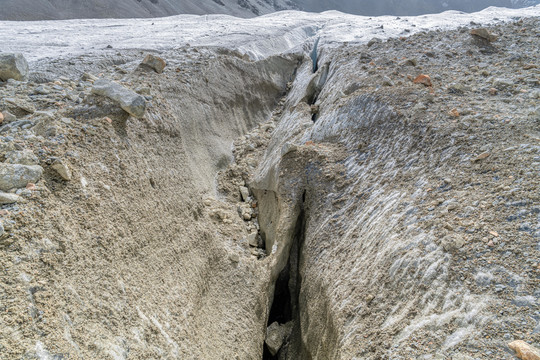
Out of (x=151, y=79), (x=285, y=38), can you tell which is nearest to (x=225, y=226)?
(x=151, y=79)

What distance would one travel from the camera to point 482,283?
269 cm

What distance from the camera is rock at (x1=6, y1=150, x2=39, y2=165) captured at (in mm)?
3082

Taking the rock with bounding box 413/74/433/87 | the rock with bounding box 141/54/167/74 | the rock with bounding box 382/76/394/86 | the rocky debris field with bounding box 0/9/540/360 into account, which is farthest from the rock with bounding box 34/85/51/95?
the rock with bounding box 413/74/433/87

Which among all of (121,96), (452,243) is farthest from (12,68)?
(452,243)

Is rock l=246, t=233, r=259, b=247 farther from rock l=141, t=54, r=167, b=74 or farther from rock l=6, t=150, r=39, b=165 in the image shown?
rock l=141, t=54, r=167, b=74

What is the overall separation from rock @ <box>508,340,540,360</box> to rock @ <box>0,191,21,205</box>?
412 centimetres

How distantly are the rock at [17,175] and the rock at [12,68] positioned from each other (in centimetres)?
287

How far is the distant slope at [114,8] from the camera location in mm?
23812

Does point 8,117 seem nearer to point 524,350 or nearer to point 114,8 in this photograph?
point 524,350

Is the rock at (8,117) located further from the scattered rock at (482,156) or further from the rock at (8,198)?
the scattered rock at (482,156)

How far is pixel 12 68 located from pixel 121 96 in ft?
6.25

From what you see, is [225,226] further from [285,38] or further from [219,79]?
[285,38]

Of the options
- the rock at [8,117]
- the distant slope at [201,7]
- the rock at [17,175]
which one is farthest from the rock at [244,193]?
the distant slope at [201,7]

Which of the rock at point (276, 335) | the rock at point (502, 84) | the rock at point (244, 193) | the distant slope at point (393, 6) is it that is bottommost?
the rock at point (276, 335)
